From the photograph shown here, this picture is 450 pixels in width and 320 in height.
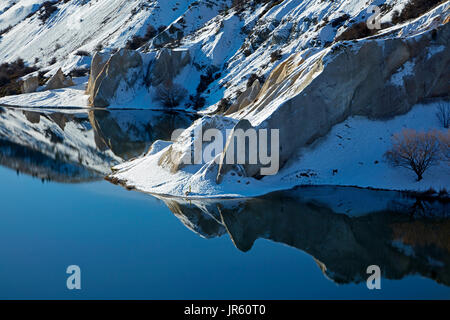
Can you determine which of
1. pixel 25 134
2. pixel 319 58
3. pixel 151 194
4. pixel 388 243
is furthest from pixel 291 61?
pixel 25 134

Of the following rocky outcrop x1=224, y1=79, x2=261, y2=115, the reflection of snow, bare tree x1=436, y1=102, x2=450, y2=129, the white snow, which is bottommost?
the reflection of snow

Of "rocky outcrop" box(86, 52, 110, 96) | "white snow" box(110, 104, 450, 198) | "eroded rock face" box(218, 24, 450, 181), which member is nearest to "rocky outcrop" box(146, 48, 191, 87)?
"rocky outcrop" box(86, 52, 110, 96)

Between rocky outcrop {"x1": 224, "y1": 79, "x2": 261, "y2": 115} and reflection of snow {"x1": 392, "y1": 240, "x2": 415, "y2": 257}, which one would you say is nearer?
reflection of snow {"x1": 392, "y1": 240, "x2": 415, "y2": 257}

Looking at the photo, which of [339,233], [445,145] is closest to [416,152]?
[445,145]

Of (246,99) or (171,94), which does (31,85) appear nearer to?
(171,94)

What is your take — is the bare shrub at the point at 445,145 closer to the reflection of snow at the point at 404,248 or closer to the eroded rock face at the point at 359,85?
the eroded rock face at the point at 359,85

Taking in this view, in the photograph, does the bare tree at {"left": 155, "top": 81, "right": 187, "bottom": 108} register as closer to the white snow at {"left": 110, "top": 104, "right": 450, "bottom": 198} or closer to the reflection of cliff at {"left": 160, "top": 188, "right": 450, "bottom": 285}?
the white snow at {"left": 110, "top": 104, "right": 450, "bottom": 198}

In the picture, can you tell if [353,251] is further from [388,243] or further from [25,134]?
[25,134]
